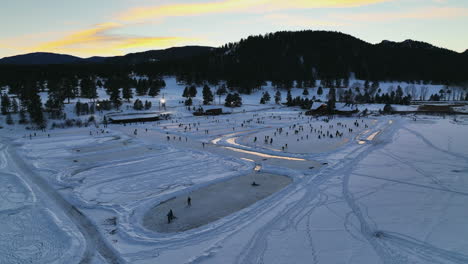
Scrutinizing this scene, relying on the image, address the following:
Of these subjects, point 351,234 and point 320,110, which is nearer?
point 351,234

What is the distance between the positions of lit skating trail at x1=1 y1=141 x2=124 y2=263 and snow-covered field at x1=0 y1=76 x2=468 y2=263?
0.20 feet

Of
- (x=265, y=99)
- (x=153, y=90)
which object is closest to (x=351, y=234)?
(x=265, y=99)

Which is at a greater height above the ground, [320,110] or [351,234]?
[320,110]

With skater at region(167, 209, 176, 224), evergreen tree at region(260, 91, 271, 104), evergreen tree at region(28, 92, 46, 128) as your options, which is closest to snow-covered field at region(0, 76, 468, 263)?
skater at region(167, 209, 176, 224)

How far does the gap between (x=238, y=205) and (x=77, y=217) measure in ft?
26.1

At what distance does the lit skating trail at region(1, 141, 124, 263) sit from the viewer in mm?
10180

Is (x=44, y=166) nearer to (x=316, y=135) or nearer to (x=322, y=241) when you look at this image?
(x=322, y=241)

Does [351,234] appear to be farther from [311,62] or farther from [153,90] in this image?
[311,62]

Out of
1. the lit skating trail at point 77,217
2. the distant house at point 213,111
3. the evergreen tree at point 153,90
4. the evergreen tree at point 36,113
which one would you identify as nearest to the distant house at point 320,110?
the distant house at point 213,111

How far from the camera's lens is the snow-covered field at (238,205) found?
10242 millimetres

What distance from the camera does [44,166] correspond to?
21797 millimetres

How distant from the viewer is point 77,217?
13164mm

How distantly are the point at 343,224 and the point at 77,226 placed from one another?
12.0m

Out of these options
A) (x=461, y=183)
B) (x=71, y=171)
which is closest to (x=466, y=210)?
(x=461, y=183)
